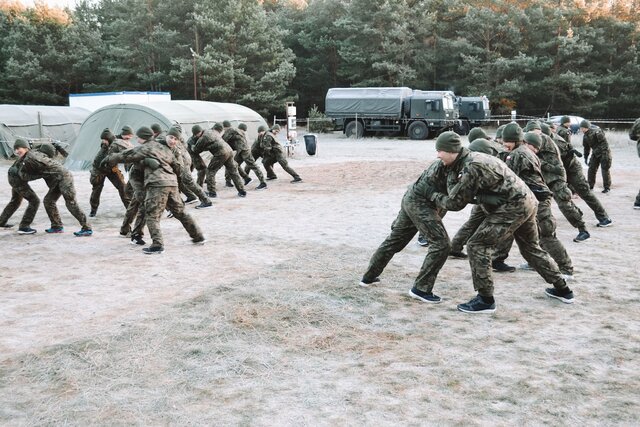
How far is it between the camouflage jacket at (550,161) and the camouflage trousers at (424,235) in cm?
289

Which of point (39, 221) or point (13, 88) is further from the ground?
point (13, 88)

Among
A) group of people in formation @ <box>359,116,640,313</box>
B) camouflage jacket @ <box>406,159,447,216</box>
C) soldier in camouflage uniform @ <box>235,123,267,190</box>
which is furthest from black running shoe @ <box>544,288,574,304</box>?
soldier in camouflage uniform @ <box>235,123,267,190</box>

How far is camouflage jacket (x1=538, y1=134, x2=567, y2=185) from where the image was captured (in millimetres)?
7863

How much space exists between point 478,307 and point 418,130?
2582cm

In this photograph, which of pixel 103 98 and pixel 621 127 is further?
pixel 621 127

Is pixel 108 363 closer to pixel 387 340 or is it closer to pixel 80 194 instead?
pixel 387 340

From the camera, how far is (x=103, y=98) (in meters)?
27.1

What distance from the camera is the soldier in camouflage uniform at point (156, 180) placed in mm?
7891

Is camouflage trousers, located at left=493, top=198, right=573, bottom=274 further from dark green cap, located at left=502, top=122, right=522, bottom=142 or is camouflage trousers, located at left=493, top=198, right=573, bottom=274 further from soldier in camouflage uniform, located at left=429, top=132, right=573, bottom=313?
soldier in camouflage uniform, located at left=429, top=132, right=573, bottom=313

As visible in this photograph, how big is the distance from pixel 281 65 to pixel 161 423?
130 feet

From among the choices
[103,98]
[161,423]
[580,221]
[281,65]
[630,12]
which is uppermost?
[630,12]

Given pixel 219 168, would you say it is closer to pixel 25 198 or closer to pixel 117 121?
pixel 25 198

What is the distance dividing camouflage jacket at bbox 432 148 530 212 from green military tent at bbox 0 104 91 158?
19.5 m

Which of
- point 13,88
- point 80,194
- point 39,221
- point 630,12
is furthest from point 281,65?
point 39,221
